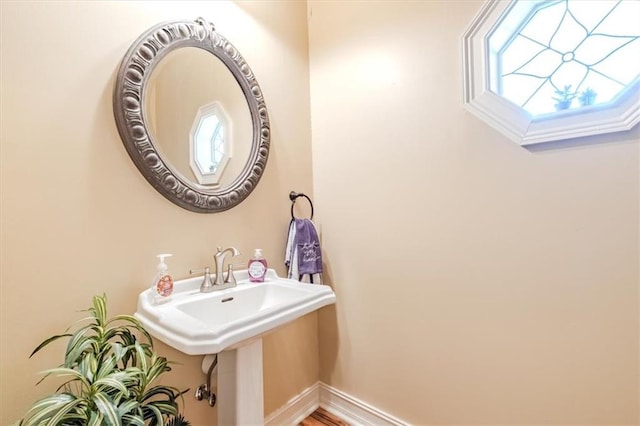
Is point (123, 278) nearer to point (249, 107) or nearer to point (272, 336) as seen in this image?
point (272, 336)

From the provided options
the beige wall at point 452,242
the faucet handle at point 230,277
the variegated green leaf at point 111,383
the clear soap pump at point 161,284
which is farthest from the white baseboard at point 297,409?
the variegated green leaf at point 111,383

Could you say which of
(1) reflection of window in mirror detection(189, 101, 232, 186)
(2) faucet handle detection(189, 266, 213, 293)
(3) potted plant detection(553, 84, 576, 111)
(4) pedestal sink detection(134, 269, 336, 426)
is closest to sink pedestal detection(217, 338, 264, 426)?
(4) pedestal sink detection(134, 269, 336, 426)

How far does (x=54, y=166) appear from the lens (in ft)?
3.13

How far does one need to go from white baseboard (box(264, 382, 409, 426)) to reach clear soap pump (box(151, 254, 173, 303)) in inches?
36.3

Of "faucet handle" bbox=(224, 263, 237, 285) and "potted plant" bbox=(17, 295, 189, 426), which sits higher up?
"faucet handle" bbox=(224, 263, 237, 285)

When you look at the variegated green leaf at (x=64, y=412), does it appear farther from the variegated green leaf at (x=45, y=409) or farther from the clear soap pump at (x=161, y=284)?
the clear soap pump at (x=161, y=284)

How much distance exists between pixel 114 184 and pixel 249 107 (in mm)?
702

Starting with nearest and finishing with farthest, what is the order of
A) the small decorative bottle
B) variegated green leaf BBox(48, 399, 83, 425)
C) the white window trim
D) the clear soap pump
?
variegated green leaf BBox(48, 399, 83, 425)
the white window trim
the clear soap pump
the small decorative bottle

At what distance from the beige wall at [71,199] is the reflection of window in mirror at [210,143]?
0.64ft

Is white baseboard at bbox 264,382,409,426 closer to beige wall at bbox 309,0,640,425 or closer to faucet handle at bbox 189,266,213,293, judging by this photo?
beige wall at bbox 309,0,640,425

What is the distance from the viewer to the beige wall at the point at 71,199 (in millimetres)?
884

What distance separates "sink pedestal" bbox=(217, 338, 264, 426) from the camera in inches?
43.7

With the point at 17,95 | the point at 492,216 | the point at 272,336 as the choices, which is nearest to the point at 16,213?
the point at 17,95

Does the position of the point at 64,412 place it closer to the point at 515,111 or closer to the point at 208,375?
the point at 208,375
